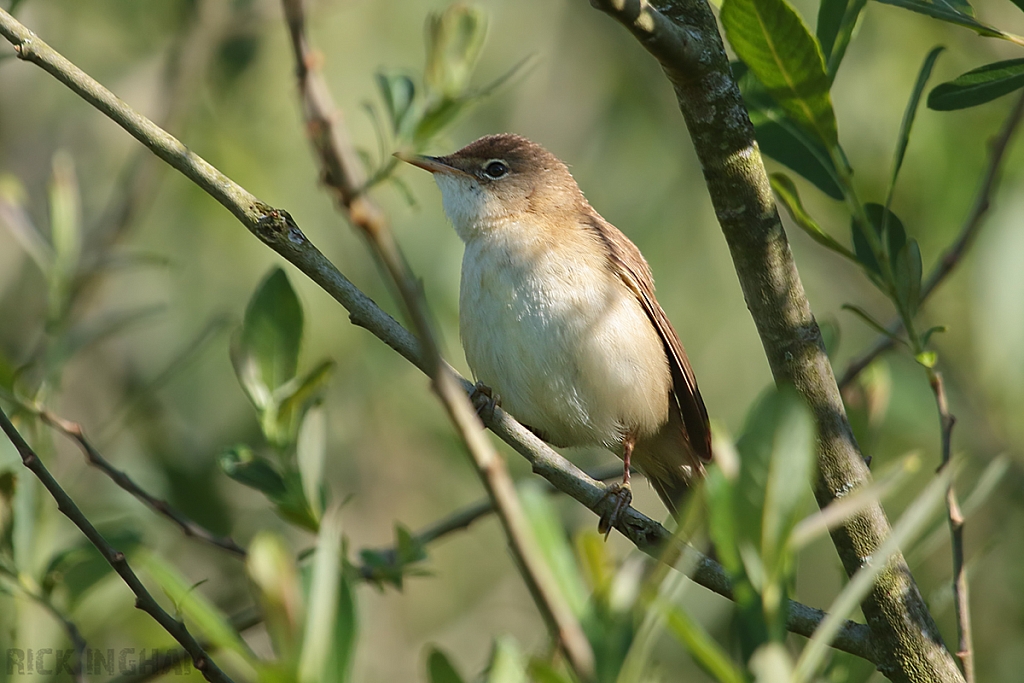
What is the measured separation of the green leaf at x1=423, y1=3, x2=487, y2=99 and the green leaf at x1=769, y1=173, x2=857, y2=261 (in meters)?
1.04

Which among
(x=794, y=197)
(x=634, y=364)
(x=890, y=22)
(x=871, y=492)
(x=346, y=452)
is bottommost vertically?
(x=346, y=452)

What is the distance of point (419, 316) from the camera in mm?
1058

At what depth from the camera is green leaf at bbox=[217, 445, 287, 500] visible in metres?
2.41

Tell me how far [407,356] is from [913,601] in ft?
4.18

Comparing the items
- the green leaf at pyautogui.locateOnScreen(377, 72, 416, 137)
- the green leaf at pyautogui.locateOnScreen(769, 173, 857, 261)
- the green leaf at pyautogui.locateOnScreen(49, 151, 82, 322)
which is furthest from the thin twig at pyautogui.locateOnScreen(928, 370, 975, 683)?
the green leaf at pyautogui.locateOnScreen(49, 151, 82, 322)

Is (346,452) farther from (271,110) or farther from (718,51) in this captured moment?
(718,51)

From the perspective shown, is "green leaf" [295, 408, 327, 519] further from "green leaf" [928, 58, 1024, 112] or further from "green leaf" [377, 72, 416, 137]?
"green leaf" [928, 58, 1024, 112]

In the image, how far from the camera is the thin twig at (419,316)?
3.38 ft

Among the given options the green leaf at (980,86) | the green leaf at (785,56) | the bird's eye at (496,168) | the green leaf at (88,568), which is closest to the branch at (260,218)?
the green leaf at (785,56)

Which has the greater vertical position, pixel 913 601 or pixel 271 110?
pixel 271 110

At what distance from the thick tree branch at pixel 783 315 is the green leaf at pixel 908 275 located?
8.4 inches

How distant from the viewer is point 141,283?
5.66 m

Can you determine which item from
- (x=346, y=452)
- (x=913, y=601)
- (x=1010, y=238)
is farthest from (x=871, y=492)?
(x=346, y=452)

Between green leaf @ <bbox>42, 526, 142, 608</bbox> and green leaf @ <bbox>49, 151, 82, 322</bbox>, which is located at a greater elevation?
green leaf @ <bbox>49, 151, 82, 322</bbox>
